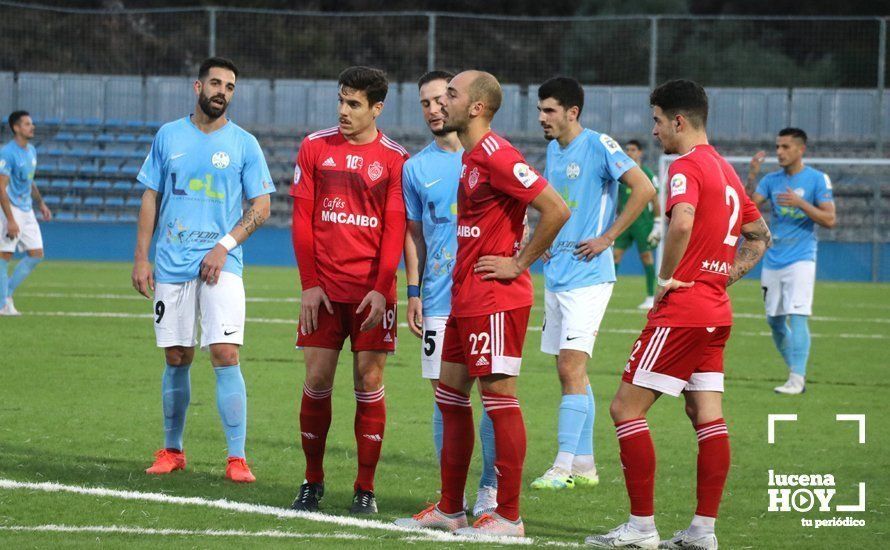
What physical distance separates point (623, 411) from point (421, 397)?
460 centimetres

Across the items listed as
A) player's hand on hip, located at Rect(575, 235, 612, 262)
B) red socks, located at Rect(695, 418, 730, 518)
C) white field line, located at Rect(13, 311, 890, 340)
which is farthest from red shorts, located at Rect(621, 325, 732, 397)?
white field line, located at Rect(13, 311, 890, 340)

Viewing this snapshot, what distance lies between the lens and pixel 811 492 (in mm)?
6613

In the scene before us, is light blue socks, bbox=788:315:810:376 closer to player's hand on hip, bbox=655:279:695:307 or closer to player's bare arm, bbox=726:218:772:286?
player's bare arm, bbox=726:218:772:286

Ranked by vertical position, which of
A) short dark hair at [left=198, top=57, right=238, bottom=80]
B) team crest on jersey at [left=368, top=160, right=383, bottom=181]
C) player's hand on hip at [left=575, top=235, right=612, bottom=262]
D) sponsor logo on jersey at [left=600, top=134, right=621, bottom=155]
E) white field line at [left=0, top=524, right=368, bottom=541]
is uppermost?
short dark hair at [left=198, top=57, right=238, bottom=80]

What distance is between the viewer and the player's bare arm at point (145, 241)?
22.2ft

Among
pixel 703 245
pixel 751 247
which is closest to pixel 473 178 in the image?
pixel 703 245

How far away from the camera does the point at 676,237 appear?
5.18 metres

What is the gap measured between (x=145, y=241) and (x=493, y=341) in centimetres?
245

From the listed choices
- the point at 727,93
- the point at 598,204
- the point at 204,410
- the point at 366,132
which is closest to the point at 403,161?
the point at 366,132

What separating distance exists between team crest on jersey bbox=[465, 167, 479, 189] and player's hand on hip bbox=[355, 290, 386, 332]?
0.82 meters

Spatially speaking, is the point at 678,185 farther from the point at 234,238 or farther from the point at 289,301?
the point at 289,301

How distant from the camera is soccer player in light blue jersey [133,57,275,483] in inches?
265

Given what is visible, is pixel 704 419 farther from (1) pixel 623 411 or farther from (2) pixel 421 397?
(2) pixel 421 397

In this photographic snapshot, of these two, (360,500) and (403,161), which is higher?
(403,161)
